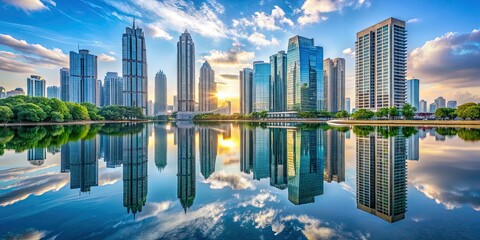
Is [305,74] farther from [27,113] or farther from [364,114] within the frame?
[27,113]

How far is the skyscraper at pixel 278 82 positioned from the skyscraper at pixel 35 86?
17942cm

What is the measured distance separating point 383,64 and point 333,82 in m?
62.8

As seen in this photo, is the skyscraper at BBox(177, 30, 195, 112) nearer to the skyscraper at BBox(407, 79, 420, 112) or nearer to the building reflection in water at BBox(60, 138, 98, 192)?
the skyscraper at BBox(407, 79, 420, 112)

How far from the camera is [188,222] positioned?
6250mm

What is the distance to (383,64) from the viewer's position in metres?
104

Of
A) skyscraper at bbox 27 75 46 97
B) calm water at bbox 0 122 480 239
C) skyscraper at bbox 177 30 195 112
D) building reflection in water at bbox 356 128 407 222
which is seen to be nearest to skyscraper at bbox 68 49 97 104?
skyscraper at bbox 177 30 195 112

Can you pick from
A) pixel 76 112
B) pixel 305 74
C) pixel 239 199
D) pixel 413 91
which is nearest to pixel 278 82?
pixel 305 74

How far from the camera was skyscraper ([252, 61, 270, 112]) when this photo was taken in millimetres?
168375

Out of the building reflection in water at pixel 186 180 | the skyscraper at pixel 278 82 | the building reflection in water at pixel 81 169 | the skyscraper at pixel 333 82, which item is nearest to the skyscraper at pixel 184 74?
the skyscraper at pixel 278 82

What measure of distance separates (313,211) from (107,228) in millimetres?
5679

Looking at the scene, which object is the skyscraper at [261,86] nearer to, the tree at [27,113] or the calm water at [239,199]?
the tree at [27,113]

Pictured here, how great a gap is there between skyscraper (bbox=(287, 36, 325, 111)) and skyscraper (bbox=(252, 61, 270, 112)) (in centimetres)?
2820

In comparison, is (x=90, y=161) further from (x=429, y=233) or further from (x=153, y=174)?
(x=429, y=233)

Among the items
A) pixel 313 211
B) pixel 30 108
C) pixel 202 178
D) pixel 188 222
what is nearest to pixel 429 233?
pixel 313 211
